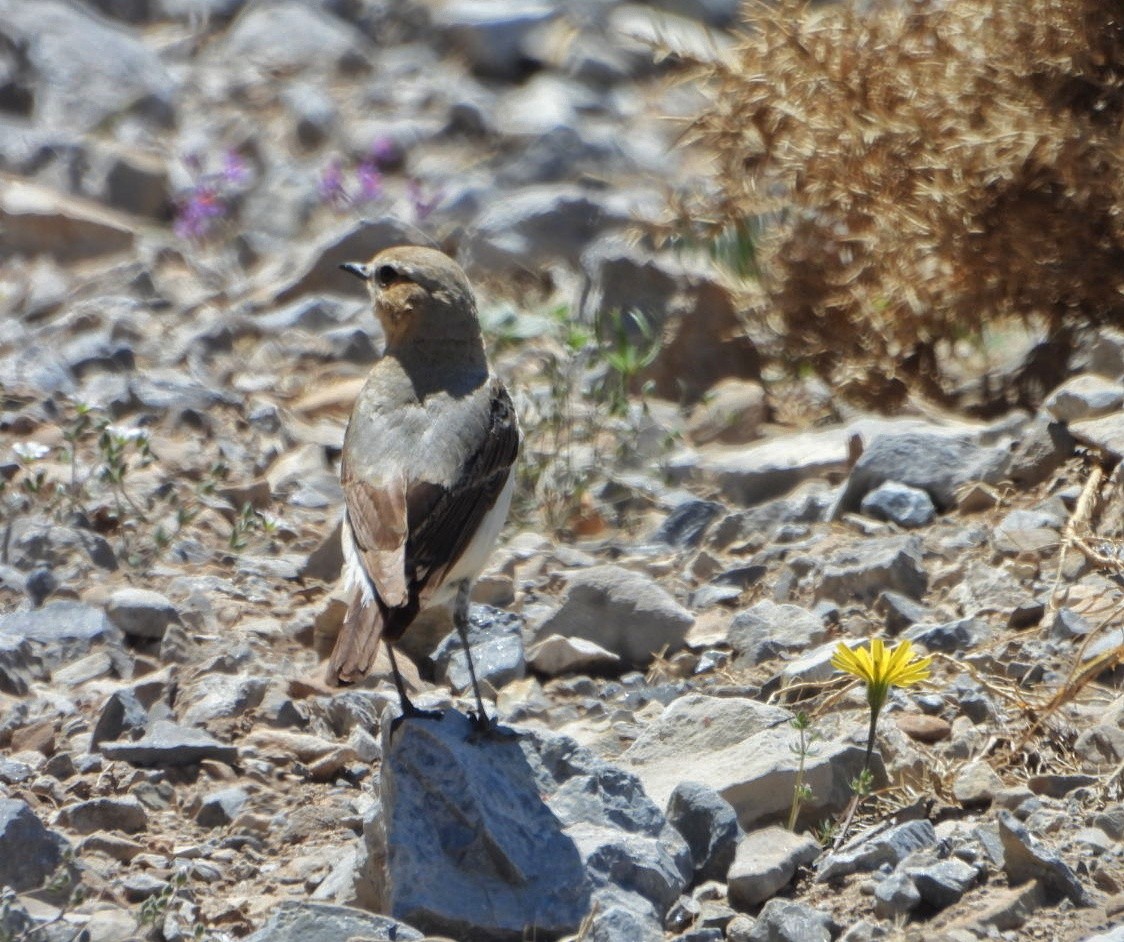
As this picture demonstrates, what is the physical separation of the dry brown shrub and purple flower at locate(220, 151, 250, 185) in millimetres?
3956

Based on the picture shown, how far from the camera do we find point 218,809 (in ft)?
16.8

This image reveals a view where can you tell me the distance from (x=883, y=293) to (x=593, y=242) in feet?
10.2

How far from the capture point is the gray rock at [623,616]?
647cm

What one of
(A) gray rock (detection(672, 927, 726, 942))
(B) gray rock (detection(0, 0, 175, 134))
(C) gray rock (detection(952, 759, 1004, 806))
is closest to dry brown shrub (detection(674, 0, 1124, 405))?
(C) gray rock (detection(952, 759, 1004, 806))

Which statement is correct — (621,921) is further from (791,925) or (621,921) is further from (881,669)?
(881,669)

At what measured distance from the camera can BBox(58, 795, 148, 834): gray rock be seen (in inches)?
195

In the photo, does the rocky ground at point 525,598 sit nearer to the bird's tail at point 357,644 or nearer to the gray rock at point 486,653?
the gray rock at point 486,653

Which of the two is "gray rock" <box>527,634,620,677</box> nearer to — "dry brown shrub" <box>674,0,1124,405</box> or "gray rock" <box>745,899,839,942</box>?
"gray rock" <box>745,899,839,942</box>

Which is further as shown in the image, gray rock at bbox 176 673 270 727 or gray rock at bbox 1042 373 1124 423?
gray rock at bbox 1042 373 1124 423

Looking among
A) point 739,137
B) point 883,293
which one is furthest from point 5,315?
point 883,293

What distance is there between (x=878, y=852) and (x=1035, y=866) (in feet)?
1.31

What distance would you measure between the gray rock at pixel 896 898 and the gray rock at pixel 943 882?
0.08 ft

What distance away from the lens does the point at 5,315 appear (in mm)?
10031

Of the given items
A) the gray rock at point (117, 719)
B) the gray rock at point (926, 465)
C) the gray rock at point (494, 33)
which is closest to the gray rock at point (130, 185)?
the gray rock at point (494, 33)
